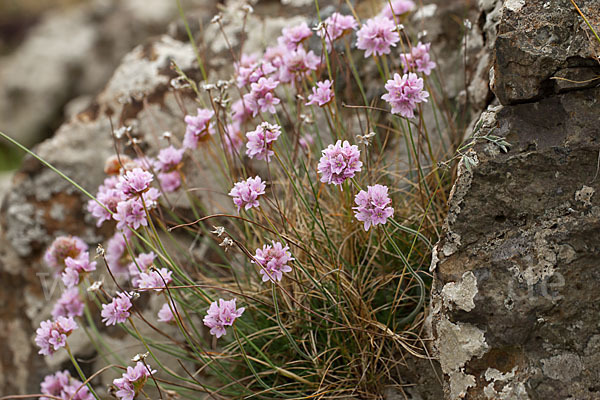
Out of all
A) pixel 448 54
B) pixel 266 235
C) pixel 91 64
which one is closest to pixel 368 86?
pixel 448 54

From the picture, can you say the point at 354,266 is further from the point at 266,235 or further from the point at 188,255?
the point at 188,255

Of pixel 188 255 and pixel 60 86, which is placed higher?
pixel 188 255

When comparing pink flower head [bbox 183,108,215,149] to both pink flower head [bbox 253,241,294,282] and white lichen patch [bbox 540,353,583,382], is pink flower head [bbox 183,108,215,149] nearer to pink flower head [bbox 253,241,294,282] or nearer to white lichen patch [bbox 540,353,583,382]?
pink flower head [bbox 253,241,294,282]

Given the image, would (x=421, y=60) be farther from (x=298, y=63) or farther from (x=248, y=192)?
(x=248, y=192)

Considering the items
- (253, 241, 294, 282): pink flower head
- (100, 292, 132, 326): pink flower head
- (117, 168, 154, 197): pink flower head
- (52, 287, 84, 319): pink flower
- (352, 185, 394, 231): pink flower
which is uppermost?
(117, 168, 154, 197): pink flower head

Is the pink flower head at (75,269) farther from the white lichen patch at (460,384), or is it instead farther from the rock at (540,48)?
the rock at (540,48)

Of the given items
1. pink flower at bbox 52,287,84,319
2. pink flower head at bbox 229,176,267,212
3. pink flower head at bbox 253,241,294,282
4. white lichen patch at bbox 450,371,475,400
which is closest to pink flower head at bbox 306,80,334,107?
pink flower head at bbox 229,176,267,212

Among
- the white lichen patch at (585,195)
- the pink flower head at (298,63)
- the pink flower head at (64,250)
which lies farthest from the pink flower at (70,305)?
the white lichen patch at (585,195)
